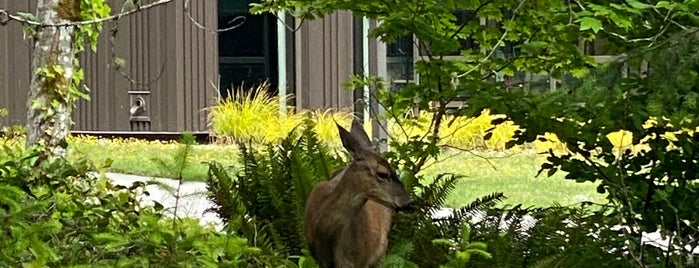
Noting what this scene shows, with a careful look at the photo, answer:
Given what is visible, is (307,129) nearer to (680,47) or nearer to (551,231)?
(551,231)

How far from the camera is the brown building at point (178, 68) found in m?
18.9

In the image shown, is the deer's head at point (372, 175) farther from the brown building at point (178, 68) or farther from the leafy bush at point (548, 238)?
the brown building at point (178, 68)

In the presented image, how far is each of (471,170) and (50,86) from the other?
7.56 metres

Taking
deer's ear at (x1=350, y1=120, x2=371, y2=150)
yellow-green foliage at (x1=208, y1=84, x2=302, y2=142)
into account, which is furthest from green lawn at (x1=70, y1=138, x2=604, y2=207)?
deer's ear at (x1=350, y1=120, x2=371, y2=150)

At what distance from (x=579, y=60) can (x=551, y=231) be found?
3.66 feet

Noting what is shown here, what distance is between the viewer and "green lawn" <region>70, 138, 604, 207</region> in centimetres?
1123

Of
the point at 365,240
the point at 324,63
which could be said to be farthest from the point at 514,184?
the point at 365,240

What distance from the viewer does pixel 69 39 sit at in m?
7.72

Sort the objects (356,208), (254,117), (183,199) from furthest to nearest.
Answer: (254,117) < (183,199) < (356,208)

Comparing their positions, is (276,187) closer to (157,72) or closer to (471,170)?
(471,170)

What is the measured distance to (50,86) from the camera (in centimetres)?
767

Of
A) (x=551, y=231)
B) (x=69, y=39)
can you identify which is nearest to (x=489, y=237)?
(x=551, y=231)

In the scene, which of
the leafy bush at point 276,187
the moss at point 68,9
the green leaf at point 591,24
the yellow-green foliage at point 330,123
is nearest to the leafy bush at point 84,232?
the leafy bush at point 276,187

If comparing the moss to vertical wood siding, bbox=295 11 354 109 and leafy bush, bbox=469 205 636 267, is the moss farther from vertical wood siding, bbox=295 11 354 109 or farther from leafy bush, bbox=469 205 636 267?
vertical wood siding, bbox=295 11 354 109
